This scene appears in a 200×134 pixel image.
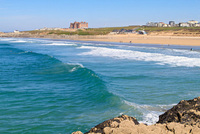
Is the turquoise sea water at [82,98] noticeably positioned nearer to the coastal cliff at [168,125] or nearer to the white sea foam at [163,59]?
the coastal cliff at [168,125]

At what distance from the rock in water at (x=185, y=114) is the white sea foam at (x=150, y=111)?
273 centimetres

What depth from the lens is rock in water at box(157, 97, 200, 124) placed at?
5.61 meters

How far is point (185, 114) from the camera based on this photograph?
19.2ft

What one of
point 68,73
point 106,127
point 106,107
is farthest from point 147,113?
point 68,73

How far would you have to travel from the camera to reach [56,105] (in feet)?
37.7

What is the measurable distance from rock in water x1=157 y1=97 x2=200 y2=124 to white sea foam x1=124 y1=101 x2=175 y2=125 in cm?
273

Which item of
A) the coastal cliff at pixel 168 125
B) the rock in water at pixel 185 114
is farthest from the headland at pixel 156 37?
the coastal cliff at pixel 168 125

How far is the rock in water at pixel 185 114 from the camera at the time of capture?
5.61 meters

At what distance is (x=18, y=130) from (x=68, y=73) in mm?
11776

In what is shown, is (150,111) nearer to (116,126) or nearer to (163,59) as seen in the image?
(116,126)

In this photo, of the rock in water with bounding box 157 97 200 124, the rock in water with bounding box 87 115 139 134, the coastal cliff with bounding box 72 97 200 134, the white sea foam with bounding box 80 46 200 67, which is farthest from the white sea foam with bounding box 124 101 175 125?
the white sea foam with bounding box 80 46 200 67

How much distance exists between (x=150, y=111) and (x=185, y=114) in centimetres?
454

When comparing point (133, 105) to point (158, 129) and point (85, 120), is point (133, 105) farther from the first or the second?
point (158, 129)

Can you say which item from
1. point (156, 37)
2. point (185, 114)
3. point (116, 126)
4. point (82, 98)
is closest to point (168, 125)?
point (185, 114)
